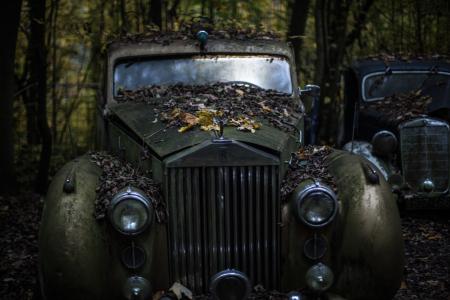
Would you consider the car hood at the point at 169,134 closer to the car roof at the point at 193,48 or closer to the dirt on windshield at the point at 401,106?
the car roof at the point at 193,48

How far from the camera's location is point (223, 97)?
607 centimetres

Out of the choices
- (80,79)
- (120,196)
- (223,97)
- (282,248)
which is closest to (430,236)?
(223,97)

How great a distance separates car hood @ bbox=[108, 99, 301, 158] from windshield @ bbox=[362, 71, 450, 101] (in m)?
4.39

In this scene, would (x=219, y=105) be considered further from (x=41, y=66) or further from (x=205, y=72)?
(x=41, y=66)

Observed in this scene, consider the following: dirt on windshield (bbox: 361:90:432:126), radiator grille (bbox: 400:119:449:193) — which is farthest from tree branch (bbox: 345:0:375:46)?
radiator grille (bbox: 400:119:449:193)

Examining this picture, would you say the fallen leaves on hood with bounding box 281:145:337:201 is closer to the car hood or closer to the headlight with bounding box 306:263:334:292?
the car hood

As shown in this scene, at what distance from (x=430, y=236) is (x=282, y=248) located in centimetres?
368

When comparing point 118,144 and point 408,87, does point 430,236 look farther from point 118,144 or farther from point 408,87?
point 118,144

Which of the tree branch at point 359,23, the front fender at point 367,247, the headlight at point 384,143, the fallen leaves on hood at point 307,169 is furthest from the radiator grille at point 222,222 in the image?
the tree branch at point 359,23

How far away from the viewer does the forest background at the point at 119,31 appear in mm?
12488

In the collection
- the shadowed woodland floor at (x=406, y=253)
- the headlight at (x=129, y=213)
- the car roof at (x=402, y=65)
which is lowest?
the shadowed woodland floor at (x=406, y=253)

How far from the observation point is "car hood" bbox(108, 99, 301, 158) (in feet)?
16.2

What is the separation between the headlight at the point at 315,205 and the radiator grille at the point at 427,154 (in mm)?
4368

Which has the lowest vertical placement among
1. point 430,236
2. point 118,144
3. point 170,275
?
point 430,236
